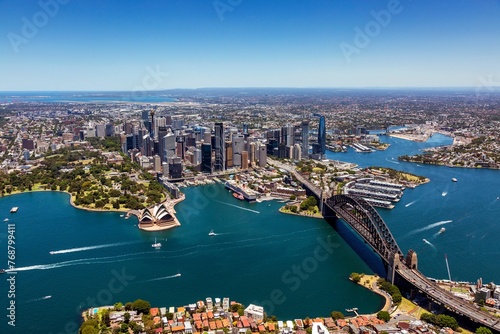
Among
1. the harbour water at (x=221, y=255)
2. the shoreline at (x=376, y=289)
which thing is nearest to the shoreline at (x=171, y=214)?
the harbour water at (x=221, y=255)

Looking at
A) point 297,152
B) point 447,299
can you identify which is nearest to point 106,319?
point 447,299

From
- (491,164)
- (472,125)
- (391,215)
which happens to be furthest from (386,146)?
(391,215)

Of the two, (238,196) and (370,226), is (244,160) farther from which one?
(370,226)

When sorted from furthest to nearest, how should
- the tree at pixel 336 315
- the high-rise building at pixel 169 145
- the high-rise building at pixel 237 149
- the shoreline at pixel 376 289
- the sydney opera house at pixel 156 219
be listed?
1. the high-rise building at pixel 237 149
2. the high-rise building at pixel 169 145
3. the sydney opera house at pixel 156 219
4. the shoreline at pixel 376 289
5. the tree at pixel 336 315

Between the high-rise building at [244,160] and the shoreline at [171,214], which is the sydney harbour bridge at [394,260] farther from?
the high-rise building at [244,160]

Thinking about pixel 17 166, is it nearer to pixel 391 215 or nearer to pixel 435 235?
pixel 391 215
